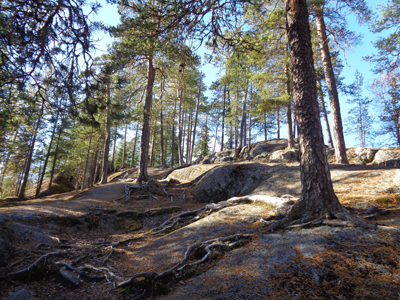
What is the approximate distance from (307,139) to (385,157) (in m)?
14.6

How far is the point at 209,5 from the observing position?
513cm

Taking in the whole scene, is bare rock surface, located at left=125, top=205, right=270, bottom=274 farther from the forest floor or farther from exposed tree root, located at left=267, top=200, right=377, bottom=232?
exposed tree root, located at left=267, top=200, right=377, bottom=232

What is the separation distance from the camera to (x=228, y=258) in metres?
3.16

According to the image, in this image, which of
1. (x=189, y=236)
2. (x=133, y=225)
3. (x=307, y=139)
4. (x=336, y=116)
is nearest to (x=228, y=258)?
(x=189, y=236)

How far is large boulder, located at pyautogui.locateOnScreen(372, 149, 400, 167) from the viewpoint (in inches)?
513

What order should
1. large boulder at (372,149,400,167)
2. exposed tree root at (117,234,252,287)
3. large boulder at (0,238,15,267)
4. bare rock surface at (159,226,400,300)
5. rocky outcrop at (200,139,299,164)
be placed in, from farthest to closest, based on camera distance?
rocky outcrop at (200,139,299,164) < large boulder at (372,149,400,167) < large boulder at (0,238,15,267) < exposed tree root at (117,234,252,287) < bare rock surface at (159,226,400,300)

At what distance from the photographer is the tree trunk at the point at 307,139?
12.9 feet

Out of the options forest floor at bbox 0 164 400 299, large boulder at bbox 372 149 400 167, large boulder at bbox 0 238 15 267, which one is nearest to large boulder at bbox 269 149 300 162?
large boulder at bbox 372 149 400 167

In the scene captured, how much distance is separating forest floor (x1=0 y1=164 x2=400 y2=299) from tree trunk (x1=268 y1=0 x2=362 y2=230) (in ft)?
1.85

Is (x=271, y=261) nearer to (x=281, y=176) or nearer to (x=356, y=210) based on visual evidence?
(x=356, y=210)

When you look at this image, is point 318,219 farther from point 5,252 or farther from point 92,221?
point 92,221

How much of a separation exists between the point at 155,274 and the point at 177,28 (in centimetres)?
608

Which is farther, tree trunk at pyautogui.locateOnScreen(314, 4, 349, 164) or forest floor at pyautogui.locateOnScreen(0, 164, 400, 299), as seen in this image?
tree trunk at pyautogui.locateOnScreen(314, 4, 349, 164)

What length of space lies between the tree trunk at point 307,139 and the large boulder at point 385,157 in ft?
43.3
